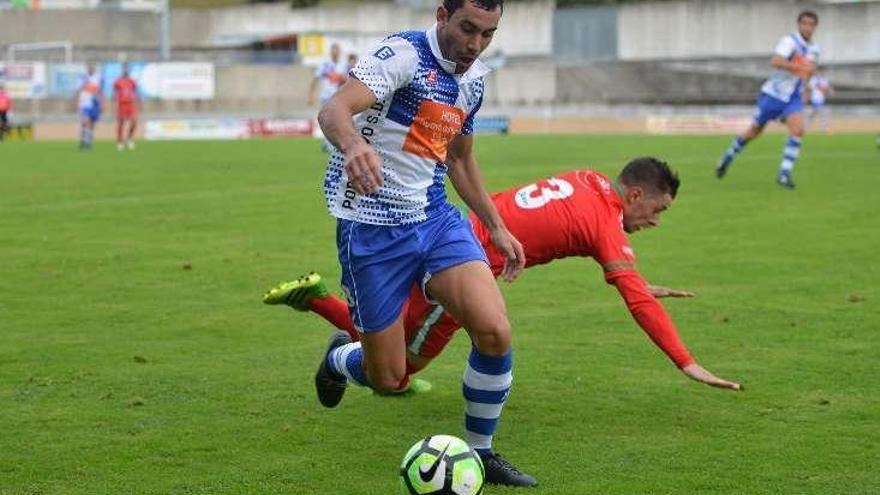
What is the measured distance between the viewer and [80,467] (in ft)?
23.1

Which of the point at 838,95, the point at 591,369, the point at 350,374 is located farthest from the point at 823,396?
the point at 838,95

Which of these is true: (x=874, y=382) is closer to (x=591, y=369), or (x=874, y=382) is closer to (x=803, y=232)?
(x=591, y=369)

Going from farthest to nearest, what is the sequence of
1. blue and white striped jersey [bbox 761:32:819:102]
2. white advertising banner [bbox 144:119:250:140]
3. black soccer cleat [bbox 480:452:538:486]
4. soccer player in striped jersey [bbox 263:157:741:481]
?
white advertising banner [bbox 144:119:250:140] → blue and white striped jersey [bbox 761:32:819:102] → soccer player in striped jersey [bbox 263:157:741:481] → black soccer cleat [bbox 480:452:538:486]

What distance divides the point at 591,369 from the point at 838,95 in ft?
163

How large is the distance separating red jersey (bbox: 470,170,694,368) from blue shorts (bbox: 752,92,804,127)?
1502 cm

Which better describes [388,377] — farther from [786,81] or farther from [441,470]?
[786,81]

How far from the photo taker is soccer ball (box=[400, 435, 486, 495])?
6180 mm

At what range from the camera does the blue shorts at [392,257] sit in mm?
6883

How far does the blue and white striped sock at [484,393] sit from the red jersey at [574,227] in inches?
37.6

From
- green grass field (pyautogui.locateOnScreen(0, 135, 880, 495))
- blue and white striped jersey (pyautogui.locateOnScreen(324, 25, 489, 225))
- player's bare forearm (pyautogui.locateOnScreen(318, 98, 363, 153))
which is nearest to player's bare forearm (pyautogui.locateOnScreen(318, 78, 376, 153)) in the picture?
player's bare forearm (pyautogui.locateOnScreen(318, 98, 363, 153))

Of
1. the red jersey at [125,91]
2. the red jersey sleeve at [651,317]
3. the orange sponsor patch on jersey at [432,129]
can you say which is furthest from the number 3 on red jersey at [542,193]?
the red jersey at [125,91]

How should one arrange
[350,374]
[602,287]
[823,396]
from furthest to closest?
[602,287]
[823,396]
[350,374]

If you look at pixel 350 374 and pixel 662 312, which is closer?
pixel 662 312

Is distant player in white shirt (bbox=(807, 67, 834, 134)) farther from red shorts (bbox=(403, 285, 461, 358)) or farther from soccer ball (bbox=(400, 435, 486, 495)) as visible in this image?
soccer ball (bbox=(400, 435, 486, 495))
